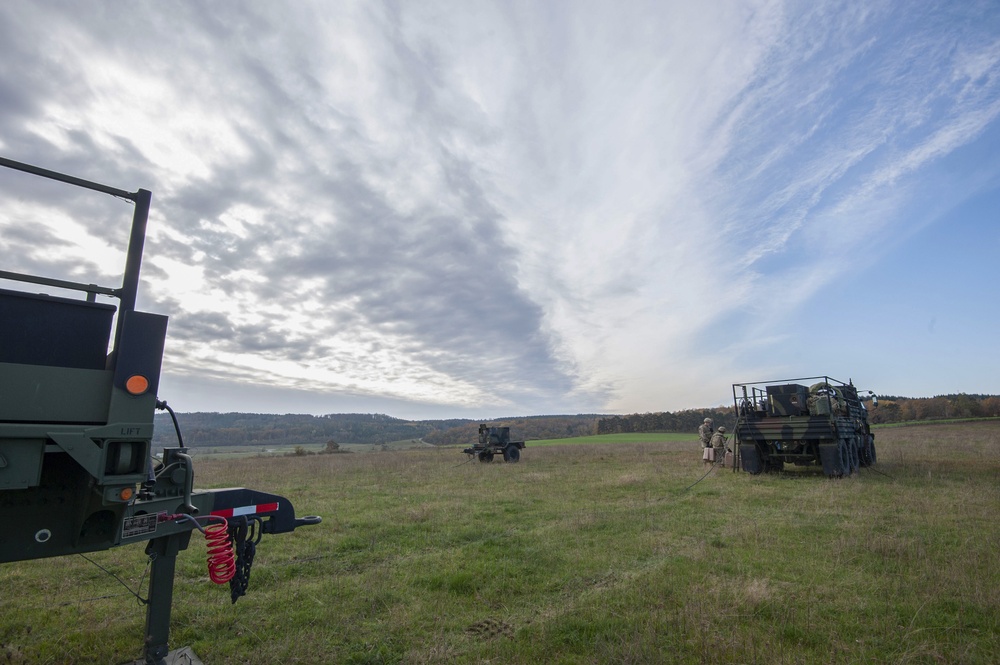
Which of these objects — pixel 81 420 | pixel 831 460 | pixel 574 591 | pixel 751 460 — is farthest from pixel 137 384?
pixel 751 460

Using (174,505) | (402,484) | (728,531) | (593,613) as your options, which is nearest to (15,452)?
(174,505)

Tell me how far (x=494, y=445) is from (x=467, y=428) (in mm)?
57926

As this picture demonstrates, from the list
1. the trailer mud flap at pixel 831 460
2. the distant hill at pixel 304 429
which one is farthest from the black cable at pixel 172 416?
the distant hill at pixel 304 429

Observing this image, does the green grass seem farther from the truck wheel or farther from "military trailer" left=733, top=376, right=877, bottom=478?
"military trailer" left=733, top=376, right=877, bottom=478

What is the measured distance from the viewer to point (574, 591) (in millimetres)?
5035

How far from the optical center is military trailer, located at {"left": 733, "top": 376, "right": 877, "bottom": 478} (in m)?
13.9

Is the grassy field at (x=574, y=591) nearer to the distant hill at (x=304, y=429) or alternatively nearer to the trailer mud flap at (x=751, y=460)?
the trailer mud flap at (x=751, y=460)

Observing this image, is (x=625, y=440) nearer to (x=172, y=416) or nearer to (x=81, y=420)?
(x=172, y=416)

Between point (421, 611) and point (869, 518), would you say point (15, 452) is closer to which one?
point (421, 611)

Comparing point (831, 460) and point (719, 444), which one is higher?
point (719, 444)

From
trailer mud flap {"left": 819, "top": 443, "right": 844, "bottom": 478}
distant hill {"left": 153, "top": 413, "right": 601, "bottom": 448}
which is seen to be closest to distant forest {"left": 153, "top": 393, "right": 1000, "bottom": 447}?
distant hill {"left": 153, "top": 413, "right": 601, "bottom": 448}

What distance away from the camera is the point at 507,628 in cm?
419

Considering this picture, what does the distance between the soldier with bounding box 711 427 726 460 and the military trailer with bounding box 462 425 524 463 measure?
9327 mm

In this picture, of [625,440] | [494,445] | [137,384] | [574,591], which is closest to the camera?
[137,384]
